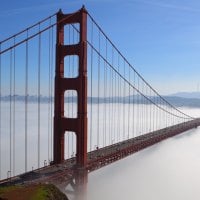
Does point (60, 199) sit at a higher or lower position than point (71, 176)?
higher

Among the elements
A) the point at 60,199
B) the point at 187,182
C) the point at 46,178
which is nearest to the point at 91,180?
the point at 187,182

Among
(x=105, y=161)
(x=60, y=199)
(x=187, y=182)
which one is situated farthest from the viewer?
(x=187, y=182)

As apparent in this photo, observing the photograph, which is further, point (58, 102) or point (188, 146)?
point (188, 146)

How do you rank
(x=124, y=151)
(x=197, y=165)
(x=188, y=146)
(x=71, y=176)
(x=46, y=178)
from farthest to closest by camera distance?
1. (x=188, y=146)
2. (x=197, y=165)
3. (x=124, y=151)
4. (x=71, y=176)
5. (x=46, y=178)

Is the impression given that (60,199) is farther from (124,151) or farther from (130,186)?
(130,186)

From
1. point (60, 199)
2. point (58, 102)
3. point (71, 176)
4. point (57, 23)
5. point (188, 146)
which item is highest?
point (57, 23)

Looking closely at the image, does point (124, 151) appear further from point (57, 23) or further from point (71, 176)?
point (57, 23)
